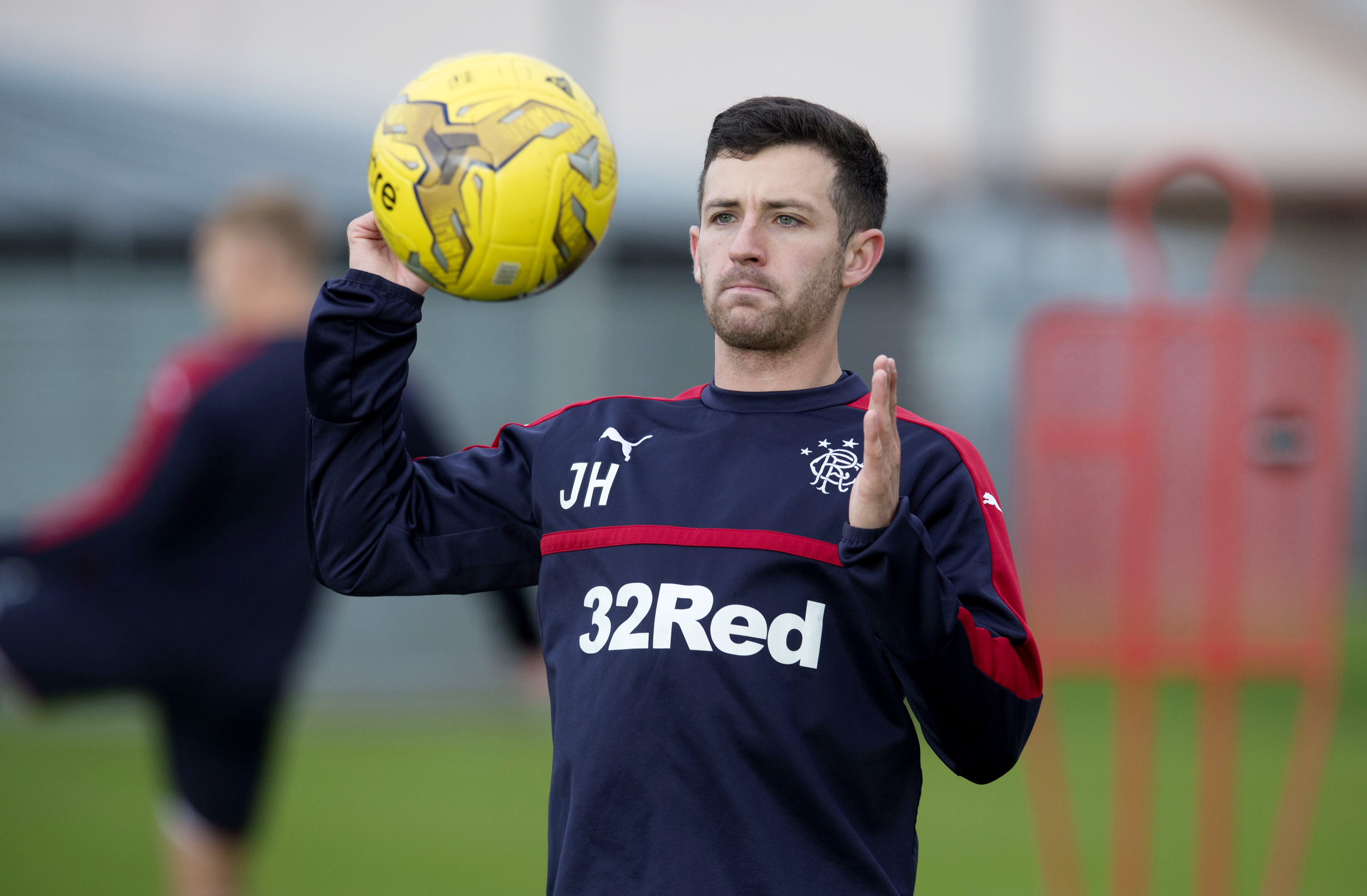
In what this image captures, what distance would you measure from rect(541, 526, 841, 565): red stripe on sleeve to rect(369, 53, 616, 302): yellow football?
48cm

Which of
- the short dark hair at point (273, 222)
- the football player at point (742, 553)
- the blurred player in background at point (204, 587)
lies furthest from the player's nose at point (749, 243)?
the short dark hair at point (273, 222)

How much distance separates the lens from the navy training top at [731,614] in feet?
6.11

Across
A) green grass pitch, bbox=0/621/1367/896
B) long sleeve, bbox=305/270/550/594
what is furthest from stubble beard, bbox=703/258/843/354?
green grass pitch, bbox=0/621/1367/896

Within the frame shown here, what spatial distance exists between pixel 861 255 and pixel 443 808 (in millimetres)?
5078

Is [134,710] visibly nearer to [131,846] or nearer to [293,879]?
[131,846]

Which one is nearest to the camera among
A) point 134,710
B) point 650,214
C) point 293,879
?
point 293,879

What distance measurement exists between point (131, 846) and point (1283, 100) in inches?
537

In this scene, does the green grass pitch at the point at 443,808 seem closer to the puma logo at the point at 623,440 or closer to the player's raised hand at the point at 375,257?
the player's raised hand at the point at 375,257

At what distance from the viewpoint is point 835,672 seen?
192 centimetres

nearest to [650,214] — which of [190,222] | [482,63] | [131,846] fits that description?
[190,222]

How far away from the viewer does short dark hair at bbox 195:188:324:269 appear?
14.3ft

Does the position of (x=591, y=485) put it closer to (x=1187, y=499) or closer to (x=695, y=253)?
(x=695, y=253)

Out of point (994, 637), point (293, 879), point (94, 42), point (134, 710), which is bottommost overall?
point (134, 710)

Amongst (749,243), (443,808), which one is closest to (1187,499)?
(749,243)
